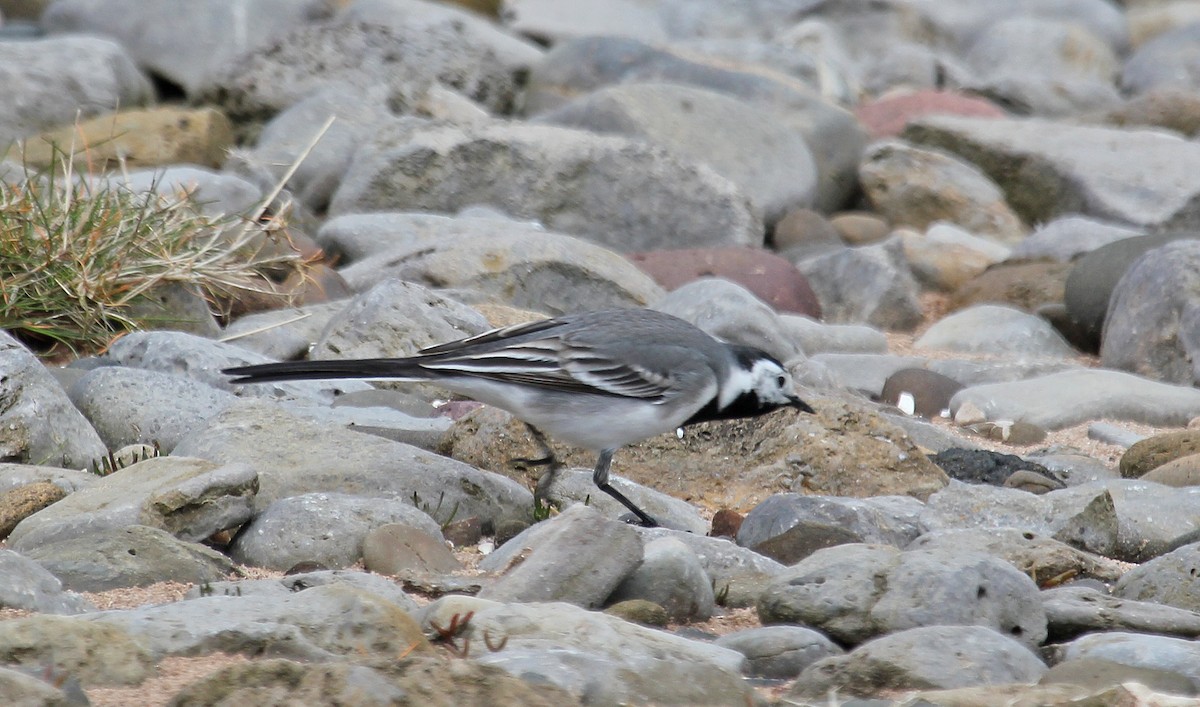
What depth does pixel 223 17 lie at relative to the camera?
1520cm

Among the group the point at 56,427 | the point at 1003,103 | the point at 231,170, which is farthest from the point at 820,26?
the point at 56,427

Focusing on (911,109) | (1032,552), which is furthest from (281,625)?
(911,109)

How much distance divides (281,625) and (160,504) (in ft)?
4.28

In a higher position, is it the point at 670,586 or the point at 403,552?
the point at 670,586

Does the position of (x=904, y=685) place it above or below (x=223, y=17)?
above

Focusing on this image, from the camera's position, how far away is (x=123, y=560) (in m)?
4.66

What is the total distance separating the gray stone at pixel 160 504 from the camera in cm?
500

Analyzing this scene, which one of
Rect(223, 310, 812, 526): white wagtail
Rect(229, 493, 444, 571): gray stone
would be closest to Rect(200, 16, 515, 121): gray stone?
Rect(223, 310, 812, 526): white wagtail

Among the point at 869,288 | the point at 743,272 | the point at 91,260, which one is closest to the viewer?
the point at 91,260

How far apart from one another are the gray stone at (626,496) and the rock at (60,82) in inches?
275

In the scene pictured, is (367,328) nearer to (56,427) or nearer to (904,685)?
(56,427)

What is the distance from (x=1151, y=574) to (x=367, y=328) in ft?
11.8

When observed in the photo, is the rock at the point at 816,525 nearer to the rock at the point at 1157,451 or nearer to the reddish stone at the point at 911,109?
the rock at the point at 1157,451

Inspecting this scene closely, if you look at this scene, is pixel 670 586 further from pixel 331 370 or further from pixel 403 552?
pixel 331 370
